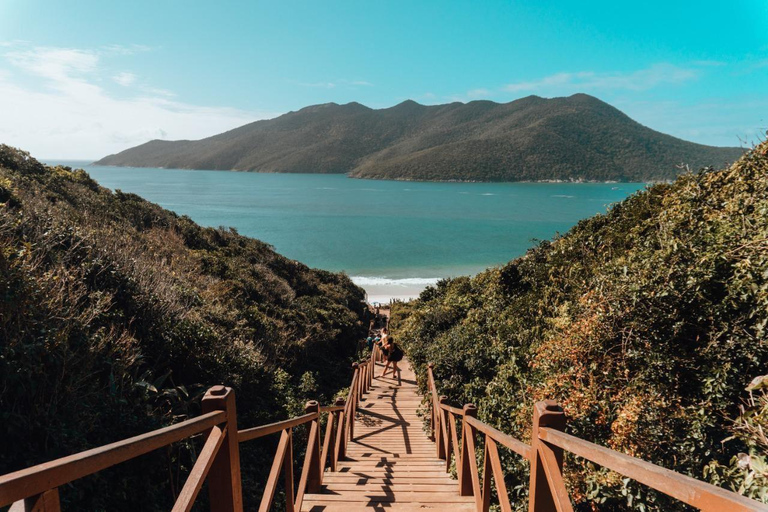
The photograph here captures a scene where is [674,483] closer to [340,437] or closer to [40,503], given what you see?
[40,503]

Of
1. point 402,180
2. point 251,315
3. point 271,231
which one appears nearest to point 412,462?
point 251,315

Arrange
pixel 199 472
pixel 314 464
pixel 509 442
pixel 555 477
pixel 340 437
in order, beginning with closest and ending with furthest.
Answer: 1. pixel 199 472
2. pixel 555 477
3. pixel 509 442
4. pixel 314 464
5. pixel 340 437

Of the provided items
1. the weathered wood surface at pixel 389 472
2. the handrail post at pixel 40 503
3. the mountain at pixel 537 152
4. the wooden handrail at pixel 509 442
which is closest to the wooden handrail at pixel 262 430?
the weathered wood surface at pixel 389 472

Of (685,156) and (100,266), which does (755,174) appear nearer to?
(100,266)

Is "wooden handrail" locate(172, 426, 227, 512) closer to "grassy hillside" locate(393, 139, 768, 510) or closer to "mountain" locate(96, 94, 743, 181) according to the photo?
"grassy hillside" locate(393, 139, 768, 510)

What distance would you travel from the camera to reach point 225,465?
1.90m

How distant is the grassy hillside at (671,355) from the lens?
3.76m

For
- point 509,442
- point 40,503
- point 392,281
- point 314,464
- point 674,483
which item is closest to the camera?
point 40,503

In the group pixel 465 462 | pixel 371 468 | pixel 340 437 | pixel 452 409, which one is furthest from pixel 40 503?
pixel 340 437

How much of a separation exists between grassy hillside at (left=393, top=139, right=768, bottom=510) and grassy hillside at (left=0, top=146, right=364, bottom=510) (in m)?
3.79

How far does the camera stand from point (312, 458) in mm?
3641

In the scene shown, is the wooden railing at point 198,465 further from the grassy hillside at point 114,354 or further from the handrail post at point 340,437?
the grassy hillside at point 114,354

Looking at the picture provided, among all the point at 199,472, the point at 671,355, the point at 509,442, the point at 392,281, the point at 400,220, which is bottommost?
the point at 392,281

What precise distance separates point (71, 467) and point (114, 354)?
170 inches
